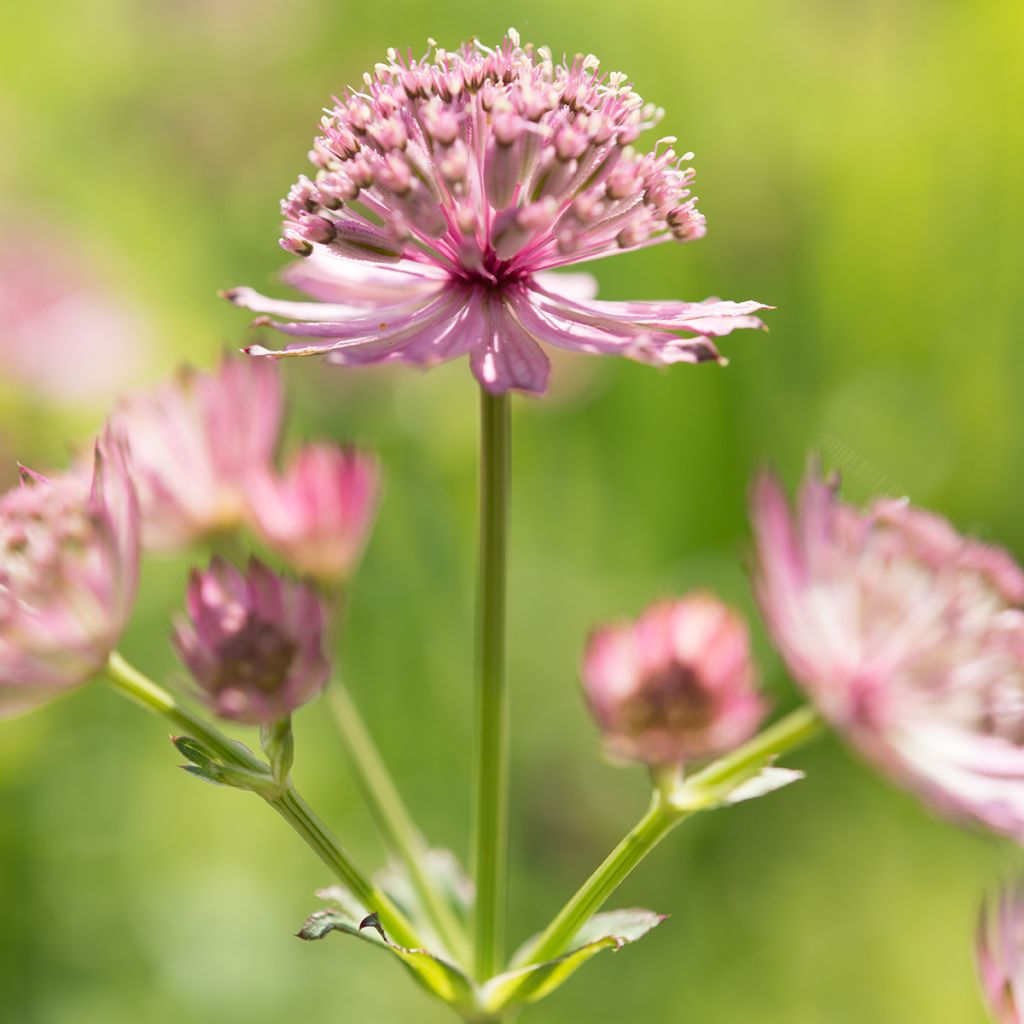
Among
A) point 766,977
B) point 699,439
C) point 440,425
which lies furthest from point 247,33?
point 766,977

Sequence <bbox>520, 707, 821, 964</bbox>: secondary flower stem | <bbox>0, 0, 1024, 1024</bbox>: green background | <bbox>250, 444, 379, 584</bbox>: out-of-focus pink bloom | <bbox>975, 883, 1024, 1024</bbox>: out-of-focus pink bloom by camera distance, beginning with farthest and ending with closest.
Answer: <bbox>0, 0, 1024, 1024</bbox>: green background
<bbox>250, 444, 379, 584</bbox>: out-of-focus pink bloom
<bbox>975, 883, 1024, 1024</bbox>: out-of-focus pink bloom
<bbox>520, 707, 821, 964</bbox>: secondary flower stem

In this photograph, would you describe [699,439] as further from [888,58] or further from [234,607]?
[234,607]

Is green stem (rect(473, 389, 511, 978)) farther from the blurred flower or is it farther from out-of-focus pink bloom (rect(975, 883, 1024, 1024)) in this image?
the blurred flower

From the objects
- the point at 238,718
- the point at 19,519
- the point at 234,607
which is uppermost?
the point at 19,519

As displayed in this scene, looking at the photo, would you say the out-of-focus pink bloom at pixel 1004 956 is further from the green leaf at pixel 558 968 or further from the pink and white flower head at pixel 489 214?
the pink and white flower head at pixel 489 214

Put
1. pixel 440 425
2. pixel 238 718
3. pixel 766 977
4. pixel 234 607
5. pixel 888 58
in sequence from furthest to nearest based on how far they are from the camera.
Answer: pixel 888 58, pixel 440 425, pixel 766 977, pixel 234 607, pixel 238 718

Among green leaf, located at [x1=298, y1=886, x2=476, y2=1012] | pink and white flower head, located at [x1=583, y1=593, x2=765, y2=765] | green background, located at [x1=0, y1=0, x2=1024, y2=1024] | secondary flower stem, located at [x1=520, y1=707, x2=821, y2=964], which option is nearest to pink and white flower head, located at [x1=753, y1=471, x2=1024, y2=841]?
secondary flower stem, located at [x1=520, y1=707, x2=821, y2=964]

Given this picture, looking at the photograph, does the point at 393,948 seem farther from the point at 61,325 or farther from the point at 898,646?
the point at 61,325

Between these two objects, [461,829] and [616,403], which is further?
[616,403]

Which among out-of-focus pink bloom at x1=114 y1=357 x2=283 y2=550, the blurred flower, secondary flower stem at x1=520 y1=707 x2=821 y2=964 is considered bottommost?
secondary flower stem at x1=520 y1=707 x2=821 y2=964
